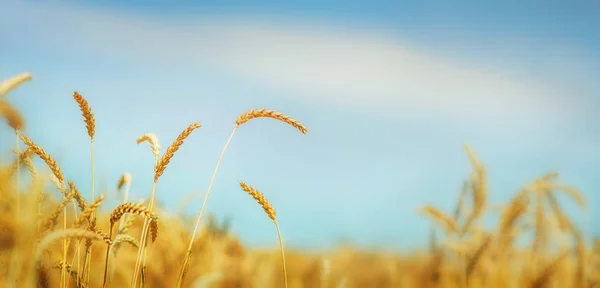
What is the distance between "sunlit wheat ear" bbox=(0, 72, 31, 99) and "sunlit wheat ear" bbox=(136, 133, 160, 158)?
327 mm

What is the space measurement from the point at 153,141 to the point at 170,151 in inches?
6.4

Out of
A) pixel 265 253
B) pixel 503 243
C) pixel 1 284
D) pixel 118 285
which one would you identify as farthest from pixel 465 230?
pixel 1 284

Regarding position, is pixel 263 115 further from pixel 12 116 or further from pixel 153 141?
pixel 12 116

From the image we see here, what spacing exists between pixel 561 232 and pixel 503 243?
45 centimetres

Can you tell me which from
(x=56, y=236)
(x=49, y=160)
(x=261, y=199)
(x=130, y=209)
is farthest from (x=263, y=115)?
(x=56, y=236)

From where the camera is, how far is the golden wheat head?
4.56 ft

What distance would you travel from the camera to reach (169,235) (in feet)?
10.1

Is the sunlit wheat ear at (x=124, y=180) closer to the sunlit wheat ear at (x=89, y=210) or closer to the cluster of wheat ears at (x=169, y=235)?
the cluster of wheat ears at (x=169, y=235)

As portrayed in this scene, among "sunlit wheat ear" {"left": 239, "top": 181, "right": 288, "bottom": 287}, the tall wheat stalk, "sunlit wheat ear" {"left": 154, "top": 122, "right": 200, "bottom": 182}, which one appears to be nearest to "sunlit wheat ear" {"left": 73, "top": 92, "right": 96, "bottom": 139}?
the tall wheat stalk

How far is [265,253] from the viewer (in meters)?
3.79

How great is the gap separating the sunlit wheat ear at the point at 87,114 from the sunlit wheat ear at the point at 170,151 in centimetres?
23

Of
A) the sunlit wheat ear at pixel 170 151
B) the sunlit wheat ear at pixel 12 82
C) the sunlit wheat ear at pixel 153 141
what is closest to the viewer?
the sunlit wheat ear at pixel 12 82

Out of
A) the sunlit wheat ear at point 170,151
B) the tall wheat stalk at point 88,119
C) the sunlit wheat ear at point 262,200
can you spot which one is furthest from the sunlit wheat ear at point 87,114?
the sunlit wheat ear at point 262,200

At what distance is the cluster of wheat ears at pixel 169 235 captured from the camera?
1296 millimetres
